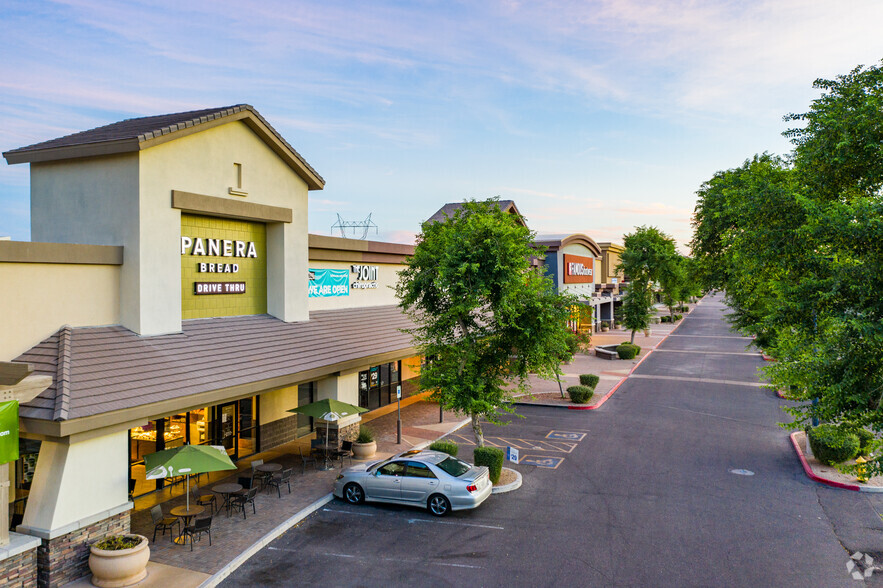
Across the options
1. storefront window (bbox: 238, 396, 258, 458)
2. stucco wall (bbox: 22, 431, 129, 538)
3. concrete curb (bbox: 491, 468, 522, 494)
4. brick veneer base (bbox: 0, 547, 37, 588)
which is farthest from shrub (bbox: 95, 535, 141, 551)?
concrete curb (bbox: 491, 468, 522, 494)

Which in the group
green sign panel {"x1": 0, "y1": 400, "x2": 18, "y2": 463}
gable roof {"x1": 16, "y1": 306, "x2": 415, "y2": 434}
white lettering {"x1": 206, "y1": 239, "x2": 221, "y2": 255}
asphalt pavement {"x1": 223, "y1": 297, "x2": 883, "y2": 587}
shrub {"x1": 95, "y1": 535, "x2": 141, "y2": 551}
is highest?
white lettering {"x1": 206, "y1": 239, "x2": 221, "y2": 255}

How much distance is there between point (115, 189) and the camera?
15.8 metres

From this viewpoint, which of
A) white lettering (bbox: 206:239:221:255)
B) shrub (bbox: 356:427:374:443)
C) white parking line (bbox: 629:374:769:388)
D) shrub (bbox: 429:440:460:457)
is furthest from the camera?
white parking line (bbox: 629:374:769:388)

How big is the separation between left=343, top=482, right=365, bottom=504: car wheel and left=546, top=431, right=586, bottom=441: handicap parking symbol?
33.3 ft

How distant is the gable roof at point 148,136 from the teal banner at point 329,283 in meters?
4.43

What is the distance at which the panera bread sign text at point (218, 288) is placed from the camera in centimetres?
Answer: 1803

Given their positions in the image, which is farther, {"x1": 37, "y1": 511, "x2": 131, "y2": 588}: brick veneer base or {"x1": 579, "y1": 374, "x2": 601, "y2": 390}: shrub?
{"x1": 579, "y1": 374, "x2": 601, "y2": 390}: shrub

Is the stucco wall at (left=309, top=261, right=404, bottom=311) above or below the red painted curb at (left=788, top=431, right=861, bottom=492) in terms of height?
above

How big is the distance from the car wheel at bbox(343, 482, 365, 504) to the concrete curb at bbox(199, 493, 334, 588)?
1.66ft

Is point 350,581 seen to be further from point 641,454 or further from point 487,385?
point 641,454

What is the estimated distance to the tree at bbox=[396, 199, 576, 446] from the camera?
17672mm

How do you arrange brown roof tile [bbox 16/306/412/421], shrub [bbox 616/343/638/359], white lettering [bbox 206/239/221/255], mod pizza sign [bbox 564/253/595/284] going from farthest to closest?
1. mod pizza sign [bbox 564/253/595/284]
2. shrub [bbox 616/343/638/359]
3. white lettering [bbox 206/239/221/255]
4. brown roof tile [bbox 16/306/412/421]

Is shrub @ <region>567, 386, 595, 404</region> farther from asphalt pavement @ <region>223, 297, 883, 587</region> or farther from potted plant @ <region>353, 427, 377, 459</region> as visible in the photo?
potted plant @ <region>353, 427, 377, 459</region>

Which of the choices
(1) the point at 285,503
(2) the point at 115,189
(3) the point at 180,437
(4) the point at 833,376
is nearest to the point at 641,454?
(4) the point at 833,376
